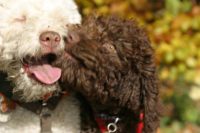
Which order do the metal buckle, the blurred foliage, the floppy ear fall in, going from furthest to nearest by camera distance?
the blurred foliage
the metal buckle
the floppy ear

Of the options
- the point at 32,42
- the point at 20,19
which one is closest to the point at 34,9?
the point at 20,19

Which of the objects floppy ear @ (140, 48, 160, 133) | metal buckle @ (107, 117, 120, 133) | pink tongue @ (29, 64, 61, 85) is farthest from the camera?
metal buckle @ (107, 117, 120, 133)

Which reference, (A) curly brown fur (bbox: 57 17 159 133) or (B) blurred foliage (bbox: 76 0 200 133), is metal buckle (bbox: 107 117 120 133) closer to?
(A) curly brown fur (bbox: 57 17 159 133)

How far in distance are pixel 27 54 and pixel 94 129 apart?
23.1 inches

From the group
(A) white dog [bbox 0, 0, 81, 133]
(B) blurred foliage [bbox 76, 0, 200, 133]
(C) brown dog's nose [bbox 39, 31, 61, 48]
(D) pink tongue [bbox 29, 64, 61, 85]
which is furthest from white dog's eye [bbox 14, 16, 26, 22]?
(B) blurred foliage [bbox 76, 0, 200, 133]

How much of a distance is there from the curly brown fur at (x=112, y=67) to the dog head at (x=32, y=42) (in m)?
0.09

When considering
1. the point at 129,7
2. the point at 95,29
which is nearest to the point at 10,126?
the point at 95,29

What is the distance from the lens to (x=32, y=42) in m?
4.57

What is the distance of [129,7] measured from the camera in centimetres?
673

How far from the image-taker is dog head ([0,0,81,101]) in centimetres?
452

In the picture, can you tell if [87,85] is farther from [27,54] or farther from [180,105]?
[180,105]

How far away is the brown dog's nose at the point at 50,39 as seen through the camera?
450 centimetres

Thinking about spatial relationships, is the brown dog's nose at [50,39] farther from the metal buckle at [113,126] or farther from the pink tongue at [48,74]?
the metal buckle at [113,126]

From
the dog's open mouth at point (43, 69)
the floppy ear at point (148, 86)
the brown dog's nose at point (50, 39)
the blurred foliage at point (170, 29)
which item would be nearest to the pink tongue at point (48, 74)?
the dog's open mouth at point (43, 69)
